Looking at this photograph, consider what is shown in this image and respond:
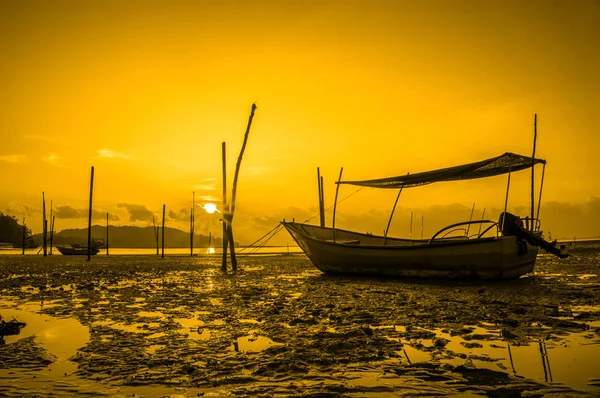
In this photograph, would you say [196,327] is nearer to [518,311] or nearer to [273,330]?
[273,330]

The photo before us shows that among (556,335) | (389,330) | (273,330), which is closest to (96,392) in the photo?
(273,330)

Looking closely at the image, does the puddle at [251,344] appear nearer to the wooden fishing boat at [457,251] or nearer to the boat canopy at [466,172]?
the wooden fishing boat at [457,251]

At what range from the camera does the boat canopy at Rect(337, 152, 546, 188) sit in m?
14.2

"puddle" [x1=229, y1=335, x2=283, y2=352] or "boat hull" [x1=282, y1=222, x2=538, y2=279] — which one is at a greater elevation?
"boat hull" [x1=282, y1=222, x2=538, y2=279]

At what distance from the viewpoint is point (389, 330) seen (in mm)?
6258

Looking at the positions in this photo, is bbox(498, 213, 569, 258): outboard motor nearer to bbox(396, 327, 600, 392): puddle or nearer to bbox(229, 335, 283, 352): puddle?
bbox(396, 327, 600, 392): puddle

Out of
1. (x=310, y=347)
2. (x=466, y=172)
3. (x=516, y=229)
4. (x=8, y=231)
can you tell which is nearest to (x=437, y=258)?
(x=516, y=229)

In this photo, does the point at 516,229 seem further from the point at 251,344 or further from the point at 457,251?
the point at 251,344

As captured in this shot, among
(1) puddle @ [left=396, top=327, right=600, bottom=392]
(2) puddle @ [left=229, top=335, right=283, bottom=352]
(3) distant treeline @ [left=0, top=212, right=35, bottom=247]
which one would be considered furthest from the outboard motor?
(3) distant treeline @ [left=0, top=212, right=35, bottom=247]

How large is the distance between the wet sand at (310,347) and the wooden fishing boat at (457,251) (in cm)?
332

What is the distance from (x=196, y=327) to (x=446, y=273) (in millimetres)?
9640

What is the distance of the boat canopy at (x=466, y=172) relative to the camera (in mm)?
14250

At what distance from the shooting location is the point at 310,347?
5.23 m

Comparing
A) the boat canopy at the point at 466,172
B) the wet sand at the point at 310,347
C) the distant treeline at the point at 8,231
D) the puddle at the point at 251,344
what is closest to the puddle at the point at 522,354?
the wet sand at the point at 310,347
